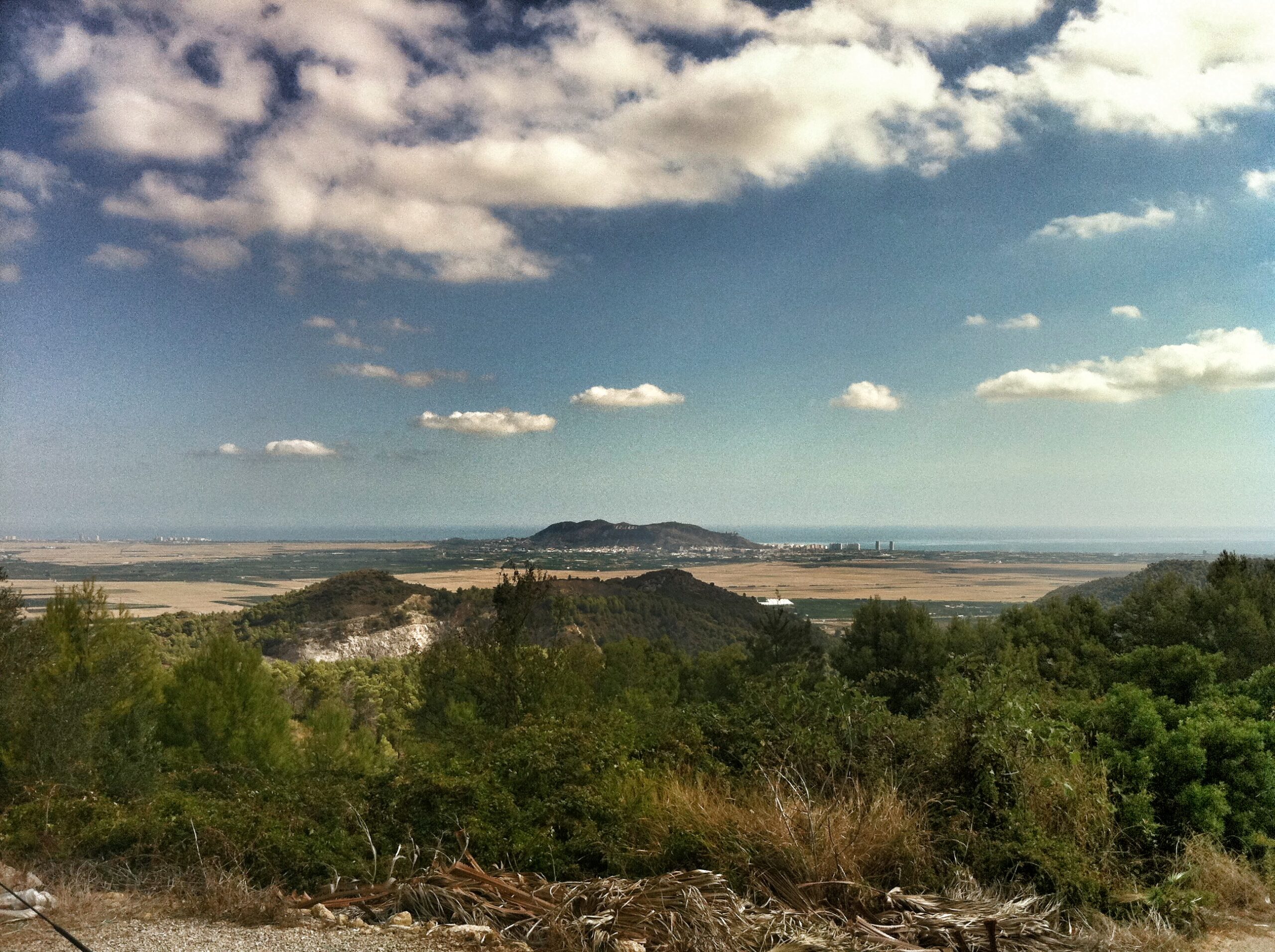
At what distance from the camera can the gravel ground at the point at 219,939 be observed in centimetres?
318

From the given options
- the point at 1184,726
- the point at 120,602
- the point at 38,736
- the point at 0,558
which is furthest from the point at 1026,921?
the point at 120,602

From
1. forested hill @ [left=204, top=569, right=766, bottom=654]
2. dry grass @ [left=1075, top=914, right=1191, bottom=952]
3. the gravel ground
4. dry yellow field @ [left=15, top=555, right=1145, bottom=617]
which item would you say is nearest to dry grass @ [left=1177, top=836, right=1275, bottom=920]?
dry grass @ [left=1075, top=914, right=1191, bottom=952]

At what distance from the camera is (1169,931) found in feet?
10.8

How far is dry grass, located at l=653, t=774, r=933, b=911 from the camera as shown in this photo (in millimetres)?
3479

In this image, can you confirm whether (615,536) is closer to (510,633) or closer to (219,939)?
(510,633)

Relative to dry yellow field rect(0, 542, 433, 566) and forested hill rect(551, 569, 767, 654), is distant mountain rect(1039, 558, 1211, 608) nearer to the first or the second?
forested hill rect(551, 569, 767, 654)

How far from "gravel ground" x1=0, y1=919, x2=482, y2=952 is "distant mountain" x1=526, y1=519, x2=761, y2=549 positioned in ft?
157

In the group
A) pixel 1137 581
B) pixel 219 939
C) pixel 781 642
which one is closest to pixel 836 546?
pixel 781 642

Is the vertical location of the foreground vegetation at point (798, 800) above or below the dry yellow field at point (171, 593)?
above

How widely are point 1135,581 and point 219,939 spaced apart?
92.8 feet

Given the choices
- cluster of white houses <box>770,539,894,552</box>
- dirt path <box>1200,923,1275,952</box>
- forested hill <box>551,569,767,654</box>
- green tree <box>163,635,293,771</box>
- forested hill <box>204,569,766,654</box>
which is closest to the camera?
dirt path <box>1200,923,1275,952</box>

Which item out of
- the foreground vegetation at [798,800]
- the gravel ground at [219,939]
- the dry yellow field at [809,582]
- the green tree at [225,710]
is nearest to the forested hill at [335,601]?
the dry yellow field at [809,582]

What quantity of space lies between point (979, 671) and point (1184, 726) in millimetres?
1677

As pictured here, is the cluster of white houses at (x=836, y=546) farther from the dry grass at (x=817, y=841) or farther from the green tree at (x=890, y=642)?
the dry grass at (x=817, y=841)
